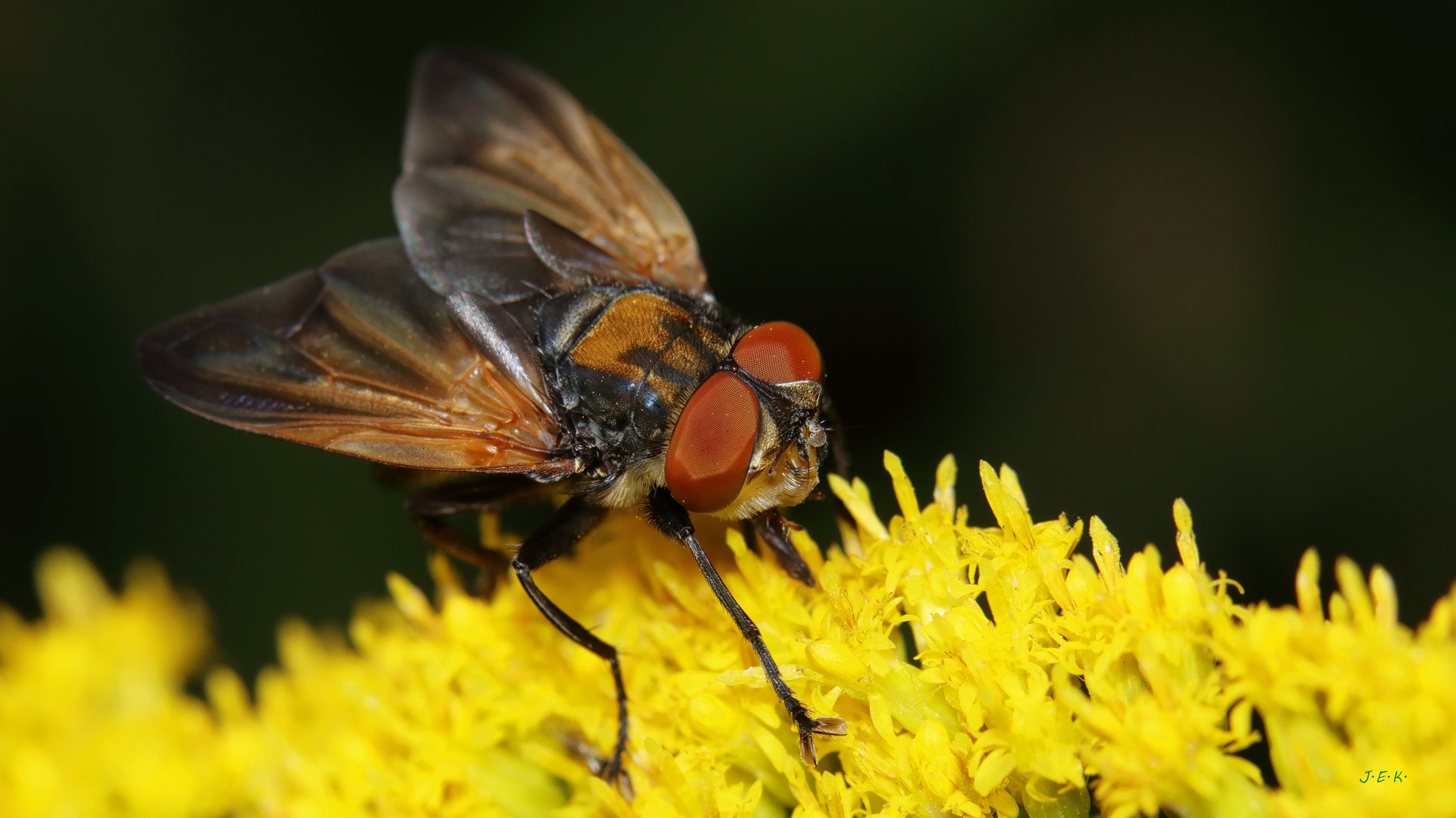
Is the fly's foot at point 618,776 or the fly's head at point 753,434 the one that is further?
the fly's foot at point 618,776

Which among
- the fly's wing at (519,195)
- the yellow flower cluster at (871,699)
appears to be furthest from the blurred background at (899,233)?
the yellow flower cluster at (871,699)

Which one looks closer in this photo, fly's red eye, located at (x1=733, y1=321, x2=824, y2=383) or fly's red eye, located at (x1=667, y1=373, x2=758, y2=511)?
fly's red eye, located at (x1=667, y1=373, x2=758, y2=511)

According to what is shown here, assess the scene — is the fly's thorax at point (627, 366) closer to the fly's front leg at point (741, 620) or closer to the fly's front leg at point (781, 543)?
the fly's front leg at point (741, 620)

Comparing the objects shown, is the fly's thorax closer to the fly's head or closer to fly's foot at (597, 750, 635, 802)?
the fly's head

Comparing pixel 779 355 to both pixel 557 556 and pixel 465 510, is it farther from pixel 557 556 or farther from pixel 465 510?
pixel 465 510

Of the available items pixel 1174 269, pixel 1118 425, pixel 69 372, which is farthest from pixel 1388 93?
pixel 69 372

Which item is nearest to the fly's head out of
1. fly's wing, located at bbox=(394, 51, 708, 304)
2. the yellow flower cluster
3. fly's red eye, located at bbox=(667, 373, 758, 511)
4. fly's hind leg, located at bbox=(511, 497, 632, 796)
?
fly's red eye, located at bbox=(667, 373, 758, 511)

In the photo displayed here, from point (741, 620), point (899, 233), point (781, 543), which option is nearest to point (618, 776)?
point (741, 620)

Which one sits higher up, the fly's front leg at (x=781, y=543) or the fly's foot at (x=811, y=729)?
the fly's front leg at (x=781, y=543)
